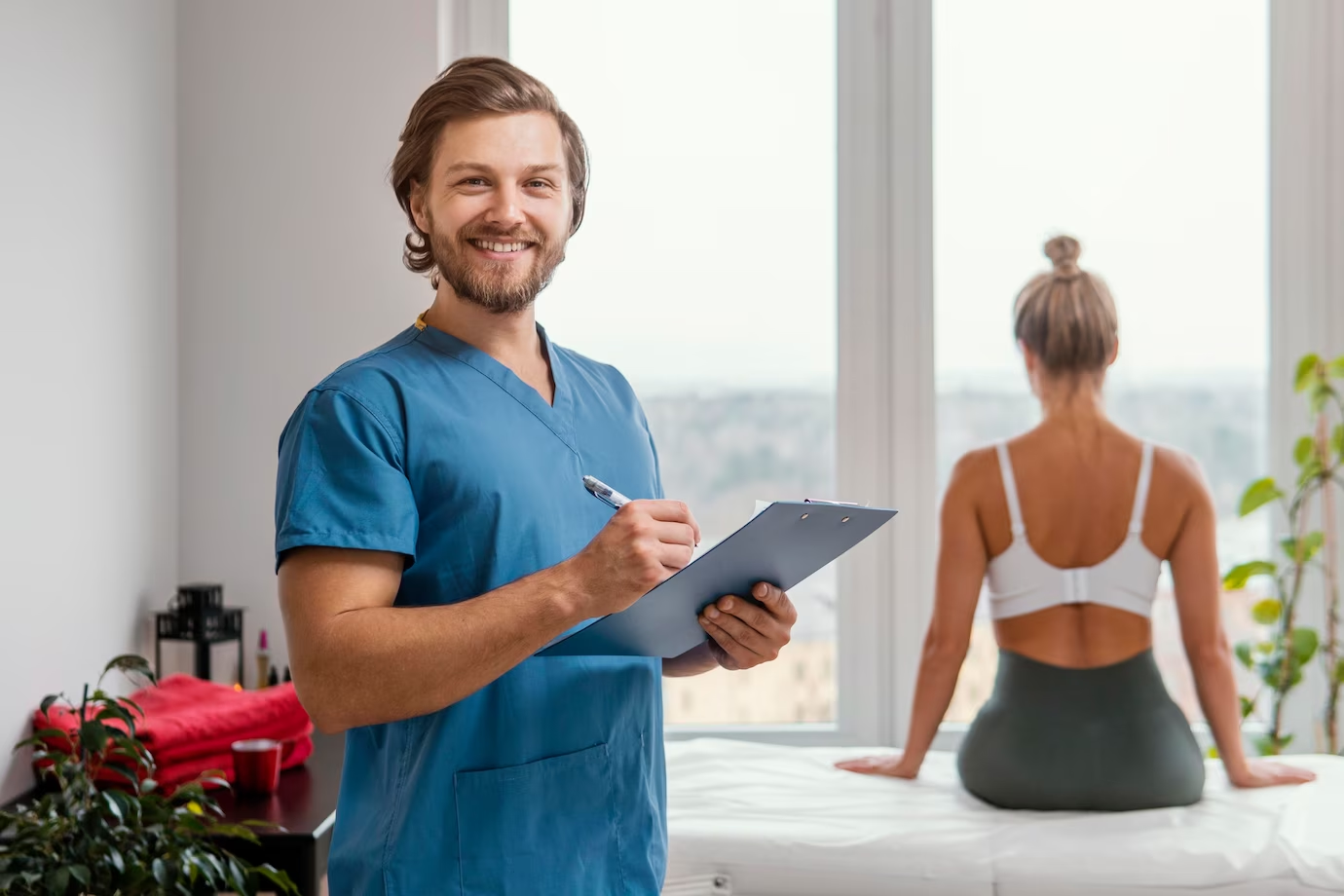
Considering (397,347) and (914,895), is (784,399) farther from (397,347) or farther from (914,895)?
(397,347)

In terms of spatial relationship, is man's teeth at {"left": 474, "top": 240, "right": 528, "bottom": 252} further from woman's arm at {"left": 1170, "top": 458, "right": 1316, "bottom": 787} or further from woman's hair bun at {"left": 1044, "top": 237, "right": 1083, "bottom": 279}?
woman's arm at {"left": 1170, "top": 458, "right": 1316, "bottom": 787}

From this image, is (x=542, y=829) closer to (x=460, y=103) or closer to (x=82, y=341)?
(x=460, y=103)

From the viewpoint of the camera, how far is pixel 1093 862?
69.9 inches

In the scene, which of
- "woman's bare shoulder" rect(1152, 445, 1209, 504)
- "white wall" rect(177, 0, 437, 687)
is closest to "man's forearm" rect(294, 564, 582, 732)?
"woman's bare shoulder" rect(1152, 445, 1209, 504)

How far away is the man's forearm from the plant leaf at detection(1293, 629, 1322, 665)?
6.59ft

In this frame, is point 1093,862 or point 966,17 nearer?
point 1093,862

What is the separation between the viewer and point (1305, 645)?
248 centimetres

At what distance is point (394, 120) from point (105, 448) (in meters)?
0.83

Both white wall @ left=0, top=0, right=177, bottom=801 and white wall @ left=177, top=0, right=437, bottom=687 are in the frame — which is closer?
white wall @ left=0, top=0, right=177, bottom=801

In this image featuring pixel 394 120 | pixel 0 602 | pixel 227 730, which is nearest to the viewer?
pixel 0 602

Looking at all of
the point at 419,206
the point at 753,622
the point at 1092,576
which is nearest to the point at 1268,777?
the point at 1092,576

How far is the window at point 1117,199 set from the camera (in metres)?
2.68

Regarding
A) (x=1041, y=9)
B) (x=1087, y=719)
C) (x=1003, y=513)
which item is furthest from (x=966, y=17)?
(x=1087, y=719)

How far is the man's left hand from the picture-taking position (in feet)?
3.70
